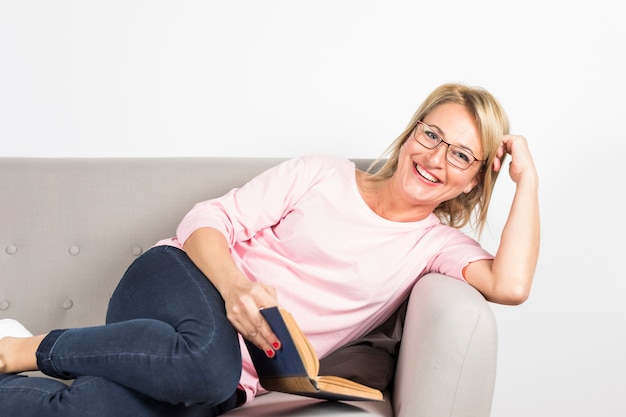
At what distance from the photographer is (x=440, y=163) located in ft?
6.24

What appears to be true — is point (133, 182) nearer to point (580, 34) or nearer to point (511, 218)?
point (511, 218)

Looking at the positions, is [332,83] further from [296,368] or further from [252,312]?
[296,368]

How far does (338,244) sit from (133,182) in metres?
0.70

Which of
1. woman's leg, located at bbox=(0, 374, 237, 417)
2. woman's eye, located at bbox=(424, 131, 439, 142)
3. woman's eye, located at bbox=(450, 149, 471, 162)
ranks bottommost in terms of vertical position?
woman's leg, located at bbox=(0, 374, 237, 417)

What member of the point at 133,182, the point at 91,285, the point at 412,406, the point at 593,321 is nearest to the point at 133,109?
the point at 133,182

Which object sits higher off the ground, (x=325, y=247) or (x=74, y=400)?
(x=325, y=247)

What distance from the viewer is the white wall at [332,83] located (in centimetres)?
253

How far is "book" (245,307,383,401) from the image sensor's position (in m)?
1.46

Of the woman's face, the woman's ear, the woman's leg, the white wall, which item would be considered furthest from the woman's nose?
the woman's leg

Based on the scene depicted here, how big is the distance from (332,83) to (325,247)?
2.69ft

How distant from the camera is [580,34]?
8.28 feet

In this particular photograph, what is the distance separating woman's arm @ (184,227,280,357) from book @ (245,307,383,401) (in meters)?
0.03

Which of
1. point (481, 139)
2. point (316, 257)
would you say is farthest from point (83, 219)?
point (481, 139)

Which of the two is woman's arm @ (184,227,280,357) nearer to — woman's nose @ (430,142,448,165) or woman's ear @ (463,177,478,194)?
woman's nose @ (430,142,448,165)
